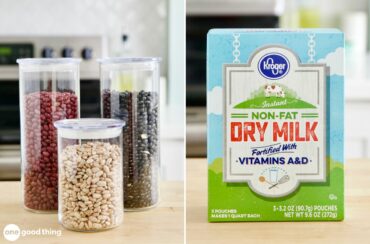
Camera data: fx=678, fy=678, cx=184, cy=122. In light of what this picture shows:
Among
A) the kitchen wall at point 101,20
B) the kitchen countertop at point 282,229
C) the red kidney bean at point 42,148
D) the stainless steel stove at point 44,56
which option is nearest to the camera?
the kitchen countertop at point 282,229

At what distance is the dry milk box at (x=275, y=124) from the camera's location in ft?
3.21

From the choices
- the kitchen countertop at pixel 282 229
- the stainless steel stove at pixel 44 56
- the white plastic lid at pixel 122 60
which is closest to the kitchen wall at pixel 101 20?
the stainless steel stove at pixel 44 56

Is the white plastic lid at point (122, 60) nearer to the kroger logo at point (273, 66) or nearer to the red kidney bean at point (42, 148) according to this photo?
the red kidney bean at point (42, 148)

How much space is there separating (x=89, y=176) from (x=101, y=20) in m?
2.27

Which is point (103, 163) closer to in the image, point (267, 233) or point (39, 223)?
point (39, 223)

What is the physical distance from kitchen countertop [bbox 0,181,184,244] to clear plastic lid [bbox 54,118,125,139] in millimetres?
134

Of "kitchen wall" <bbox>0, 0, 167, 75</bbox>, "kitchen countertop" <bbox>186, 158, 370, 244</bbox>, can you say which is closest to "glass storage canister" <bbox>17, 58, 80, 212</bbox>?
"kitchen countertop" <bbox>186, 158, 370, 244</bbox>

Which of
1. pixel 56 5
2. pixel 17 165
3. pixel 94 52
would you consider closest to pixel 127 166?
pixel 17 165

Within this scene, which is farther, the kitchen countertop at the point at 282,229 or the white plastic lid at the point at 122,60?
the white plastic lid at the point at 122,60

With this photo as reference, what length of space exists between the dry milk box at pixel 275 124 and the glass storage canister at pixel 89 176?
Answer: 142 millimetres

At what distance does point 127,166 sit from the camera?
109cm

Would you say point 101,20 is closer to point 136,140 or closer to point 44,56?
point 44,56

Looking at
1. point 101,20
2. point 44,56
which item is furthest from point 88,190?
point 101,20

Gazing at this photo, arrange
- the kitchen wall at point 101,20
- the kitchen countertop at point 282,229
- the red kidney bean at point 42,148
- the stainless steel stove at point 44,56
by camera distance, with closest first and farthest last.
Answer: the kitchen countertop at point 282,229 → the red kidney bean at point 42,148 → the stainless steel stove at point 44,56 → the kitchen wall at point 101,20
